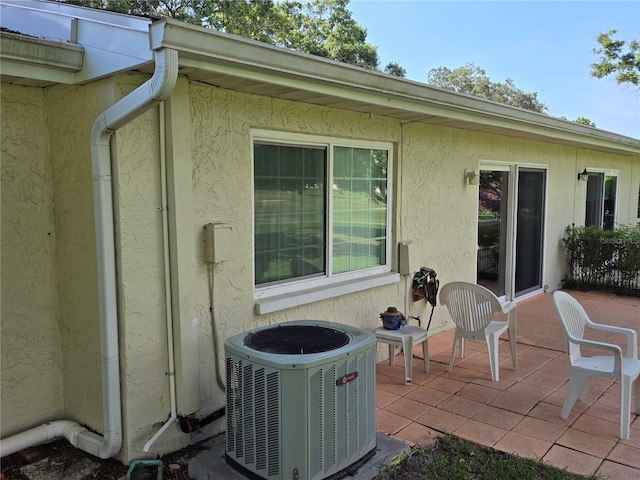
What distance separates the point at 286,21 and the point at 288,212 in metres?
24.0

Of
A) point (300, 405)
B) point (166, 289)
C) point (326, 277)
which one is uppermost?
point (166, 289)

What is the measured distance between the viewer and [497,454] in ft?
12.0

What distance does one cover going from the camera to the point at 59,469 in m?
3.38

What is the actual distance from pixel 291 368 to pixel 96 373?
1607mm

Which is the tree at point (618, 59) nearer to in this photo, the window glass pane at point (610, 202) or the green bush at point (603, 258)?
the window glass pane at point (610, 202)

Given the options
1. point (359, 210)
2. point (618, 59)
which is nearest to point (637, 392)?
point (359, 210)

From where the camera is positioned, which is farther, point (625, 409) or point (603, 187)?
point (603, 187)

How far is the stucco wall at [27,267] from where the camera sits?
138 inches

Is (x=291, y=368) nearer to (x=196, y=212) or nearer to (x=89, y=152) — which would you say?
(x=196, y=212)

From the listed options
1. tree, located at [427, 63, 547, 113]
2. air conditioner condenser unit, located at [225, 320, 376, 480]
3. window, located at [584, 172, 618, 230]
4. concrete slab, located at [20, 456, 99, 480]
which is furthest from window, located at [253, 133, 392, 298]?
tree, located at [427, 63, 547, 113]

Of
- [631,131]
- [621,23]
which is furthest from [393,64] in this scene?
[631,131]

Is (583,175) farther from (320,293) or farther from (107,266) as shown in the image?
(107,266)

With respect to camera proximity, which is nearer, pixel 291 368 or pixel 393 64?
pixel 291 368

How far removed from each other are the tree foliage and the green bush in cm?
1365
